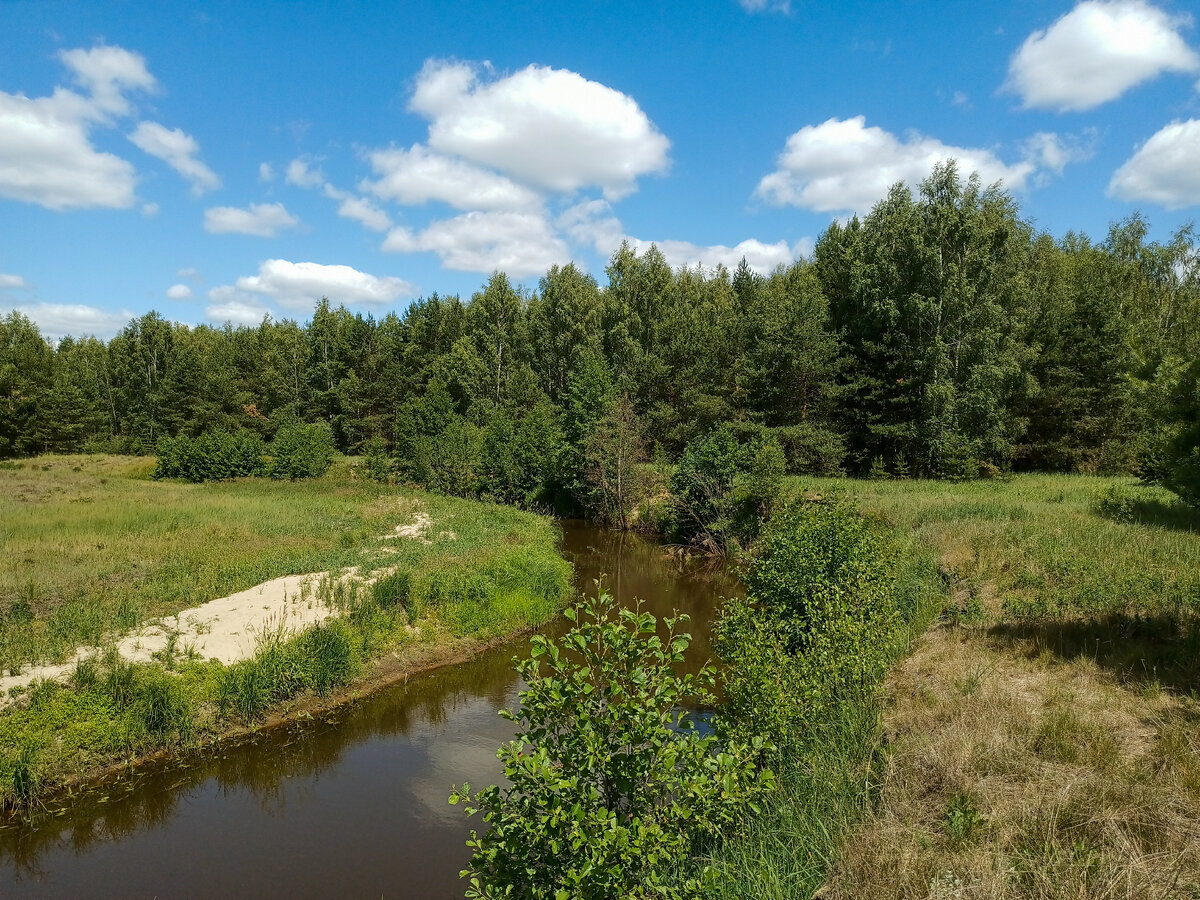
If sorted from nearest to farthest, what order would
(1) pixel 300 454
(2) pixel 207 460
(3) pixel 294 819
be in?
(3) pixel 294 819 < (1) pixel 300 454 < (2) pixel 207 460

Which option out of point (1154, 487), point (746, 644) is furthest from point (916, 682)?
point (1154, 487)

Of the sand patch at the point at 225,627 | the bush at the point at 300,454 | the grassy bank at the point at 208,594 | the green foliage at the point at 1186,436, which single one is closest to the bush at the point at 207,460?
the bush at the point at 300,454

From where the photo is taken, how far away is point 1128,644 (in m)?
10.5

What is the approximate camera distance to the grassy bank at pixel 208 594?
12.2m

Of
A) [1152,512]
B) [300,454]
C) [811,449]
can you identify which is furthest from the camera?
[300,454]

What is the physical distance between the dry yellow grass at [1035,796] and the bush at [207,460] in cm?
4833

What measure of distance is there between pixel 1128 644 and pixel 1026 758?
16.4 ft

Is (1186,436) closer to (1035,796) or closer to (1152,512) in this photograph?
(1152,512)

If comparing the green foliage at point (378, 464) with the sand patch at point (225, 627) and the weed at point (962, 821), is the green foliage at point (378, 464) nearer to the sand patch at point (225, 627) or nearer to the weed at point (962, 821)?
the sand patch at point (225, 627)

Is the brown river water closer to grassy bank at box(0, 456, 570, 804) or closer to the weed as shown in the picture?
grassy bank at box(0, 456, 570, 804)

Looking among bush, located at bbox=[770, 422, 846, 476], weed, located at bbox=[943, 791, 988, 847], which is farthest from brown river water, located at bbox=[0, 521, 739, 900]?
bush, located at bbox=[770, 422, 846, 476]

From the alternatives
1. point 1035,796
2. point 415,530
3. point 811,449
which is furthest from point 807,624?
point 811,449

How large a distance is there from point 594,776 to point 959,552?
15.4 metres

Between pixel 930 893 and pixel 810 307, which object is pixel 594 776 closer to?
pixel 930 893
